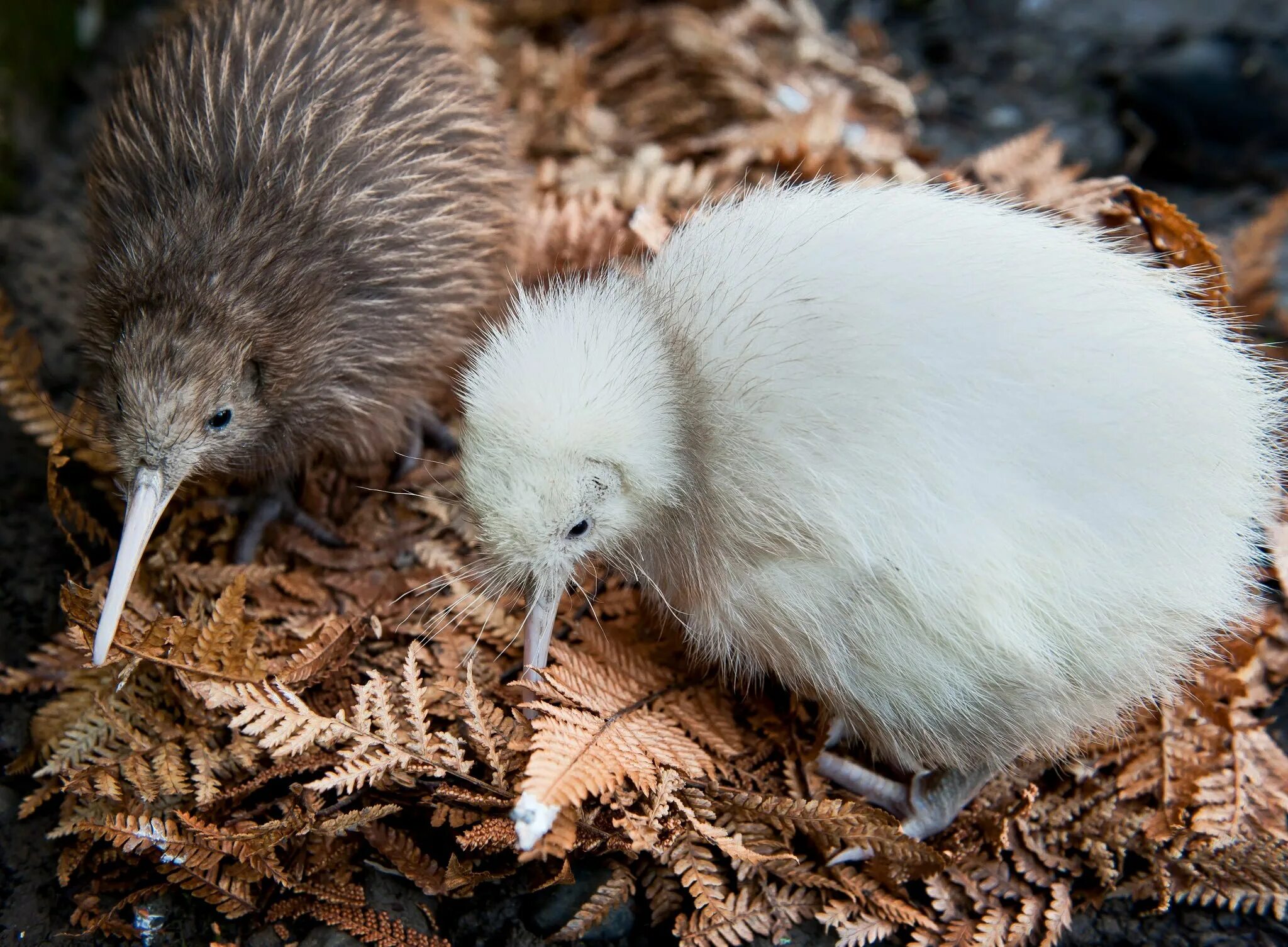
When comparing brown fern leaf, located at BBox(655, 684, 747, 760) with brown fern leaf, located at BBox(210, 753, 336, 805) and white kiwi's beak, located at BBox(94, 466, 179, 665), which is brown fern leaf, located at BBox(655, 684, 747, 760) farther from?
white kiwi's beak, located at BBox(94, 466, 179, 665)

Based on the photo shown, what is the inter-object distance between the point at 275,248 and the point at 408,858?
4.54 feet

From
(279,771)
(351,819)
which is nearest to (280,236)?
(279,771)

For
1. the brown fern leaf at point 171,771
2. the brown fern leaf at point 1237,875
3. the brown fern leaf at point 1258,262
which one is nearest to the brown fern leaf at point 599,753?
the brown fern leaf at point 171,771

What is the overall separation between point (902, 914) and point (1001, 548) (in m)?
0.85

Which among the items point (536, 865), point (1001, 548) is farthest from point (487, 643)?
point (1001, 548)

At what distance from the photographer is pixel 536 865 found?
82.8 inches

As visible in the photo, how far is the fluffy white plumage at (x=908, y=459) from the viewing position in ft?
5.83

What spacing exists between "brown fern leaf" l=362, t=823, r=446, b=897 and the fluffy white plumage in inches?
24.0

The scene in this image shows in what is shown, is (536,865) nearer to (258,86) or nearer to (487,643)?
(487,643)

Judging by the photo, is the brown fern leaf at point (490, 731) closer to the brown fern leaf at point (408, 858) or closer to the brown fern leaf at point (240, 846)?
the brown fern leaf at point (408, 858)

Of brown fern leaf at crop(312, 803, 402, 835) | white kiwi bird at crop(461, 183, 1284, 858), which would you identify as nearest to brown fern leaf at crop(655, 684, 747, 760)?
white kiwi bird at crop(461, 183, 1284, 858)

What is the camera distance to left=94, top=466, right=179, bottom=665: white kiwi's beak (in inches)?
79.7

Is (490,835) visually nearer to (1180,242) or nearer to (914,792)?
(914,792)

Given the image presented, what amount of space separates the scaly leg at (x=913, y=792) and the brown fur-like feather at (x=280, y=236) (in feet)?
4.65
